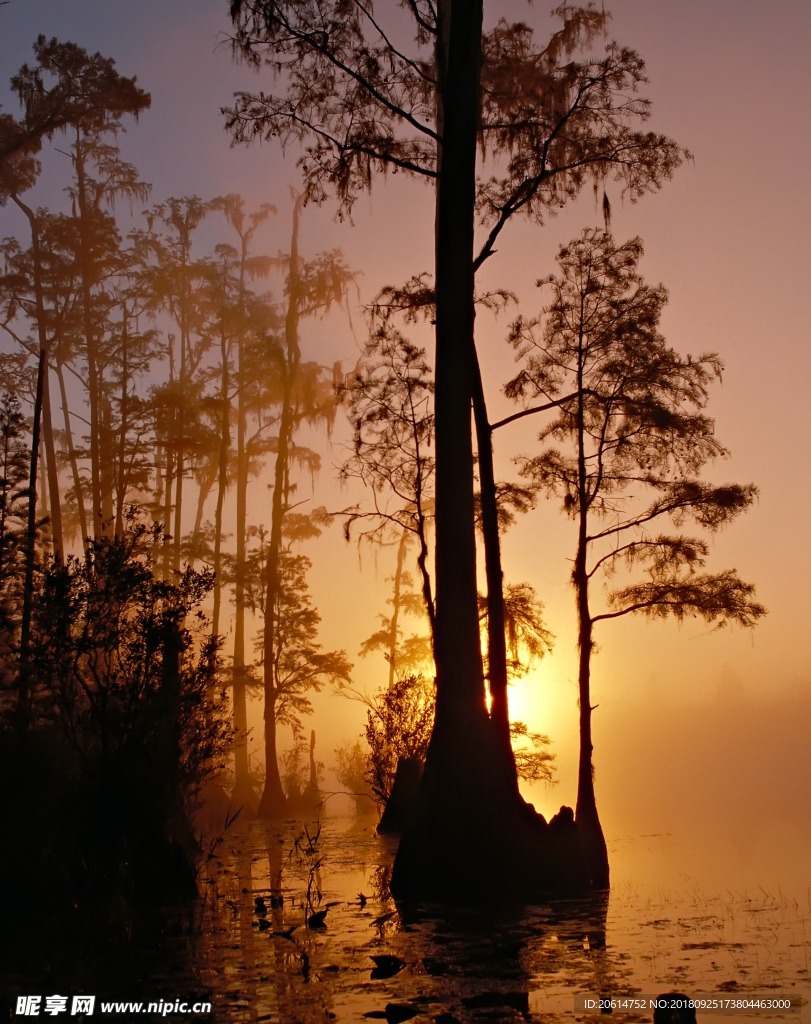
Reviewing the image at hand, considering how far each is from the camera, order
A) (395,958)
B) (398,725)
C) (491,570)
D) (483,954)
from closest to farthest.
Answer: (395,958), (483,954), (491,570), (398,725)

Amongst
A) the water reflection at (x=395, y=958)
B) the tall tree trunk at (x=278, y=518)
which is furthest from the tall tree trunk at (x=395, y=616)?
the water reflection at (x=395, y=958)

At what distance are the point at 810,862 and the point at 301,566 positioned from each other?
19.0 m

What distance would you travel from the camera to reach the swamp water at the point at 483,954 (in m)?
5.48

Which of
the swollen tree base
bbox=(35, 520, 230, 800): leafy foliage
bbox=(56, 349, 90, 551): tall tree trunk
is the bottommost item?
the swollen tree base

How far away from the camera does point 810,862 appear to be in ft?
97.9

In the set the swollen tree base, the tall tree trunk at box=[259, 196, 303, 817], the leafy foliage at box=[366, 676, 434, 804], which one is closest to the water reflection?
the swollen tree base

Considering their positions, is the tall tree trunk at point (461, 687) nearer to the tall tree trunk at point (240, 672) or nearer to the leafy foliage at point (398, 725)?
the leafy foliage at point (398, 725)

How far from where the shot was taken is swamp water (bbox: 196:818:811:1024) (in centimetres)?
548

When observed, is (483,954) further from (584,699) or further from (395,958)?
(584,699)

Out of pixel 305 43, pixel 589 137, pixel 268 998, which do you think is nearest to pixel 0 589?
pixel 305 43

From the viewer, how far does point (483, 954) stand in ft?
23.6

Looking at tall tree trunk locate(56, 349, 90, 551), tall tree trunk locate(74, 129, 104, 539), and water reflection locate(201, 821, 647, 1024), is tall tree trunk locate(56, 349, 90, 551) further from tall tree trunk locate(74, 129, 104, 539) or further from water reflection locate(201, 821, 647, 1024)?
water reflection locate(201, 821, 647, 1024)

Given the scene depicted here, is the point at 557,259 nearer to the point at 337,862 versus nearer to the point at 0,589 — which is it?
the point at 337,862

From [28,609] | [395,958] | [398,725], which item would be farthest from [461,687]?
[398,725]
